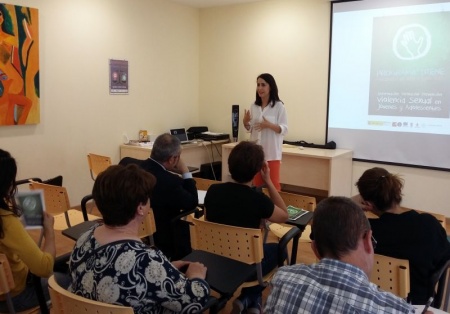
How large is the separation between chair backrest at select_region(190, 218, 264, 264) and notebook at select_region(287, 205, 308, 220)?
21.2 inches

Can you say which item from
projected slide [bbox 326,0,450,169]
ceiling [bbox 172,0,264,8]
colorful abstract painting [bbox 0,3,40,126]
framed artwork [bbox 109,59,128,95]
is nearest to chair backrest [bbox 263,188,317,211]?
projected slide [bbox 326,0,450,169]

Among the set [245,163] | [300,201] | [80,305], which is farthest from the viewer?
[300,201]

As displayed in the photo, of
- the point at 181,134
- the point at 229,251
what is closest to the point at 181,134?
the point at 181,134

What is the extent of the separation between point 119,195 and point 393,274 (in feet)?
3.71

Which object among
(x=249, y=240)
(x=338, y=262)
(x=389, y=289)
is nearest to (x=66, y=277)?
(x=249, y=240)

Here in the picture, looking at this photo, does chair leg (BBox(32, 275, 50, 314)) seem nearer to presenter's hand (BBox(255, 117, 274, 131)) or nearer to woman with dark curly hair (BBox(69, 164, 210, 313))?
woman with dark curly hair (BBox(69, 164, 210, 313))

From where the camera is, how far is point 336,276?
1086mm

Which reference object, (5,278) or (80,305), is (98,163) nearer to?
(5,278)

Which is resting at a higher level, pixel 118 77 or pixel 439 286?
pixel 118 77

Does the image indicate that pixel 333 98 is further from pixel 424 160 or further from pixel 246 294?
pixel 246 294

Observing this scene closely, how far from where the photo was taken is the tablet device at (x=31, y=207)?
69.3 inches

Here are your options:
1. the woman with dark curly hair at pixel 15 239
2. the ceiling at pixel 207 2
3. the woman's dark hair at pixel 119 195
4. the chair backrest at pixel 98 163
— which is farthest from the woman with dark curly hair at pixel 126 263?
the ceiling at pixel 207 2

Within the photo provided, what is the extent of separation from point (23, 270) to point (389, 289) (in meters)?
1.58

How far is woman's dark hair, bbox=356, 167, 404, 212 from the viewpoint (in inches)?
74.2
